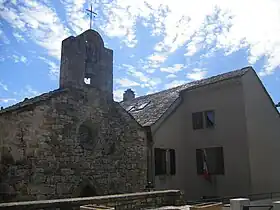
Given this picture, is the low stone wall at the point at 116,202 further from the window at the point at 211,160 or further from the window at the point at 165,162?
the window at the point at 211,160

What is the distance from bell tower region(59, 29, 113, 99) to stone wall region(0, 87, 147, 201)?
1.29 ft

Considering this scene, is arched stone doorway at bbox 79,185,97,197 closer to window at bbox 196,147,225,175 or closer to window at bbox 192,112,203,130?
window at bbox 196,147,225,175

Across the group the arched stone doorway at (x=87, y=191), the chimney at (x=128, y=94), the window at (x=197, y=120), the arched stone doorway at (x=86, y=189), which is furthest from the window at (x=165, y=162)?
the chimney at (x=128, y=94)

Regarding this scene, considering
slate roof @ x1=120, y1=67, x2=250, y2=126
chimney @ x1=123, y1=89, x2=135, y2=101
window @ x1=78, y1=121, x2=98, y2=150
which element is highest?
chimney @ x1=123, y1=89, x2=135, y2=101

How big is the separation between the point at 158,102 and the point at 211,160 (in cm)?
462

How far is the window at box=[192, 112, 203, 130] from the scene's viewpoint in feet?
57.4

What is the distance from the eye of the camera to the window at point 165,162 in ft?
53.2

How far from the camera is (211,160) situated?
1689 cm

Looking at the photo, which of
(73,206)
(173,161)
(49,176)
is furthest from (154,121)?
(73,206)

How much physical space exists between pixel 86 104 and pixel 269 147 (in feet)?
36.2

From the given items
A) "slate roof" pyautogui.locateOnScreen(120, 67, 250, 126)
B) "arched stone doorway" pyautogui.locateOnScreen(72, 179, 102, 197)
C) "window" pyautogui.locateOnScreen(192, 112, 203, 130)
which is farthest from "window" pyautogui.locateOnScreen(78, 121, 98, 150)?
"window" pyautogui.locateOnScreen(192, 112, 203, 130)

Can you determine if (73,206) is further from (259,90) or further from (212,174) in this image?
(259,90)

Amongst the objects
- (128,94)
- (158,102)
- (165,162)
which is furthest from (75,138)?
(128,94)

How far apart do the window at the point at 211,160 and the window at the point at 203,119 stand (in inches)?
50.4
